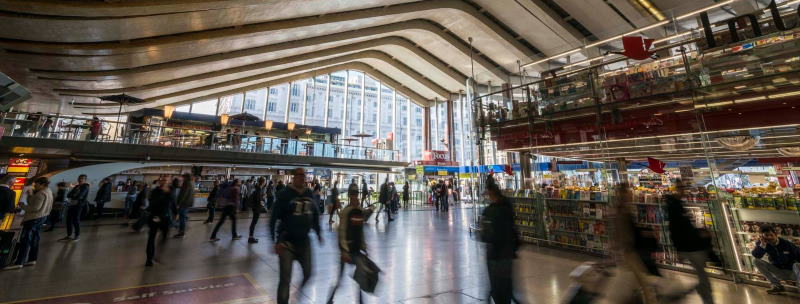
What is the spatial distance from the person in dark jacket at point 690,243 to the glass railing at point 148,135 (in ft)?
45.5

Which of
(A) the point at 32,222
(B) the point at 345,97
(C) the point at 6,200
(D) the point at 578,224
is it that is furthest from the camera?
(B) the point at 345,97

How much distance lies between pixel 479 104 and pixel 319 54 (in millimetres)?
11846

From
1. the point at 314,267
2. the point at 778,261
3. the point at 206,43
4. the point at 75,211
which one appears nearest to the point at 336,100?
the point at 206,43

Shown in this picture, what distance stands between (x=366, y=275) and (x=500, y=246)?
52.9 inches

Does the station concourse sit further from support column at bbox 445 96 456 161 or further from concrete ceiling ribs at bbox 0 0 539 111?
support column at bbox 445 96 456 161

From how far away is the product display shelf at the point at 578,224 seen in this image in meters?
5.79

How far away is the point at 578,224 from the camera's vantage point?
6.18 m

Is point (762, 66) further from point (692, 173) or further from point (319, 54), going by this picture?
point (319, 54)

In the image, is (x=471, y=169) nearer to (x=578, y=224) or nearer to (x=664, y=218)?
(x=578, y=224)

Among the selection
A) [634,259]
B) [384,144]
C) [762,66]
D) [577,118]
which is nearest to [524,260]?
[634,259]

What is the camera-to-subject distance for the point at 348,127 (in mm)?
24031

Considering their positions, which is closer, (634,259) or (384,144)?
(634,259)

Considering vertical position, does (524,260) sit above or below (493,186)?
below

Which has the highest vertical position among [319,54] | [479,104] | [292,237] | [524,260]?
[319,54]
